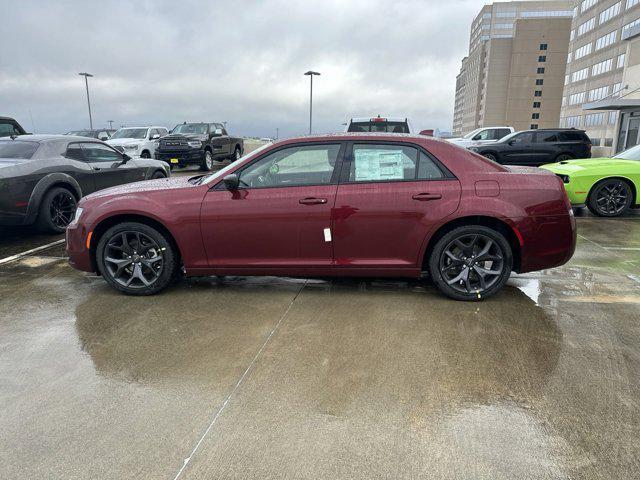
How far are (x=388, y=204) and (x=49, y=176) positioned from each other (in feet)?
18.6

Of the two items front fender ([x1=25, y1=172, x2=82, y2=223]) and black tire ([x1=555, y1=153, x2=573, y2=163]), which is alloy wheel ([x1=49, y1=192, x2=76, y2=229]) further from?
black tire ([x1=555, y1=153, x2=573, y2=163])

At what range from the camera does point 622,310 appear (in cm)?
399

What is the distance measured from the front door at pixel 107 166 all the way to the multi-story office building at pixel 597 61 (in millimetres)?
51210

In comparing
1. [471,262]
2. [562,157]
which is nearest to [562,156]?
[562,157]

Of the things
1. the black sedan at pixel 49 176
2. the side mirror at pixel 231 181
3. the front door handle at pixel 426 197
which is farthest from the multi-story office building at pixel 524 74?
the side mirror at pixel 231 181

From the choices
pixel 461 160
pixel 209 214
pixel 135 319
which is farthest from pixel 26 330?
pixel 461 160

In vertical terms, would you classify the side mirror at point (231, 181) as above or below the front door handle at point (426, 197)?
above

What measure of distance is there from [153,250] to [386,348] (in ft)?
8.40

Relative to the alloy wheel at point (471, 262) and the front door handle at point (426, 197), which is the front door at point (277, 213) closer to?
the front door handle at point (426, 197)

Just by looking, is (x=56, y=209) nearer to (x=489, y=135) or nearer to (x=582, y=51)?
(x=489, y=135)

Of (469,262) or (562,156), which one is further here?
(562,156)

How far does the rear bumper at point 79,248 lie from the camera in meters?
4.43

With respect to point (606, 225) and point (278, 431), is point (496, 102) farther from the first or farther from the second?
point (278, 431)

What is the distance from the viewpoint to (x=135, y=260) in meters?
4.46
